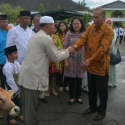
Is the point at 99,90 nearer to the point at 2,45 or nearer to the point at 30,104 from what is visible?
the point at 30,104

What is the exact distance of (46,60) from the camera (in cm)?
361

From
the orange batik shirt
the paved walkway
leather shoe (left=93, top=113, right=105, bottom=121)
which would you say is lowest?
the paved walkway

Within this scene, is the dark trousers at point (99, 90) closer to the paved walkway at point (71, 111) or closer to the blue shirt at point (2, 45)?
the paved walkway at point (71, 111)

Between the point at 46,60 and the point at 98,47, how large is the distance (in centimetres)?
121

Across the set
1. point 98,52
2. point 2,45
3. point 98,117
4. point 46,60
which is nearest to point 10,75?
point 46,60

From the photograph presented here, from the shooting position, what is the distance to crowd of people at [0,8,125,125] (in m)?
3.54

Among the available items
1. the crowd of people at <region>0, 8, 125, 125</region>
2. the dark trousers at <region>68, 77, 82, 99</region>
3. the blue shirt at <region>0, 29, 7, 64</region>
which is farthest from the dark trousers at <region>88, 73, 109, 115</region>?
the blue shirt at <region>0, 29, 7, 64</region>

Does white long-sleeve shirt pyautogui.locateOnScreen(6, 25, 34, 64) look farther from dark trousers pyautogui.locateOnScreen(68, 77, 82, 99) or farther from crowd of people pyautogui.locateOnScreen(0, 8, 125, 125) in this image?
dark trousers pyautogui.locateOnScreen(68, 77, 82, 99)

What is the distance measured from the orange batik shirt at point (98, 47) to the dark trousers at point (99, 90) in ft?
0.45

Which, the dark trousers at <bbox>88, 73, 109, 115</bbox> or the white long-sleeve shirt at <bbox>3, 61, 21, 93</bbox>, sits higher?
the white long-sleeve shirt at <bbox>3, 61, 21, 93</bbox>

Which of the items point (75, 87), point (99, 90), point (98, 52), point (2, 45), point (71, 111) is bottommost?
point (71, 111)

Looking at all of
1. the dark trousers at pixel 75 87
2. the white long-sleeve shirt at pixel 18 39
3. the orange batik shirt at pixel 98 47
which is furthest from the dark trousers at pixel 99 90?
the white long-sleeve shirt at pixel 18 39

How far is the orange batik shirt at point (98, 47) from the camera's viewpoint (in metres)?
4.25

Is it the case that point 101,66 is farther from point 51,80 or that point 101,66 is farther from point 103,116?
point 51,80
